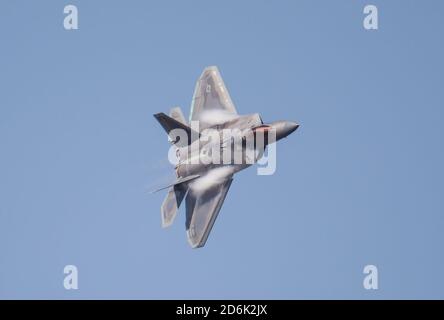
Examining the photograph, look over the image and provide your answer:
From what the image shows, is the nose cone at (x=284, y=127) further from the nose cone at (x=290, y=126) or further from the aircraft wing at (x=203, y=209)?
the aircraft wing at (x=203, y=209)

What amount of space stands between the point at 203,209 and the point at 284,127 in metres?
7.85

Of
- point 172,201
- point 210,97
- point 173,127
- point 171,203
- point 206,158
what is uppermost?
point 210,97

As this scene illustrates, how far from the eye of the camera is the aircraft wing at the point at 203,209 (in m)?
55.8

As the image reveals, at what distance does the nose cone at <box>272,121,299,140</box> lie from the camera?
5522cm

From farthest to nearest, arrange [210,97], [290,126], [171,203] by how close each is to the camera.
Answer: [210,97], [171,203], [290,126]

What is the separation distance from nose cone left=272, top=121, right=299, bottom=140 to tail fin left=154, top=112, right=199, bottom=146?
20.0 feet

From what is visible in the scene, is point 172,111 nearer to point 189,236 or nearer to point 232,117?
point 232,117

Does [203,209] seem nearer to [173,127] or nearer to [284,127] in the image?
[173,127]

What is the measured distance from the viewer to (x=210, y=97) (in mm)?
62188

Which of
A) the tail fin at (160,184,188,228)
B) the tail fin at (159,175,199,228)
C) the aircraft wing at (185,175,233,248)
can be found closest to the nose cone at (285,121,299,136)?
the aircraft wing at (185,175,233,248)

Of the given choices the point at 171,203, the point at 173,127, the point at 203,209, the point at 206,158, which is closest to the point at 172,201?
the point at 171,203

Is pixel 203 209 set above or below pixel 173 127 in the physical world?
below

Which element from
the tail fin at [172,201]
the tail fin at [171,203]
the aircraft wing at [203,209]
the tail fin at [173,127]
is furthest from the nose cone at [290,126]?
the tail fin at [171,203]
